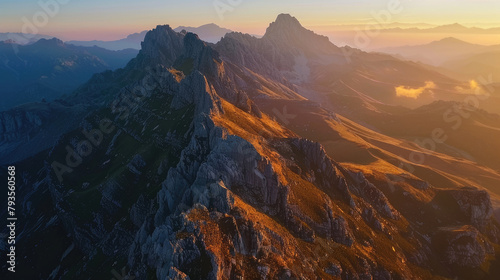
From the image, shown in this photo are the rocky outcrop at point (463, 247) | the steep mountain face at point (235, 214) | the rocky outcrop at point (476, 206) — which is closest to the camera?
the steep mountain face at point (235, 214)

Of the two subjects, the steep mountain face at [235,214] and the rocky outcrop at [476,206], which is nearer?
the steep mountain face at [235,214]

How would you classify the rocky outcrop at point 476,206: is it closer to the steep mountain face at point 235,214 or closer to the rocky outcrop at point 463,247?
the steep mountain face at point 235,214

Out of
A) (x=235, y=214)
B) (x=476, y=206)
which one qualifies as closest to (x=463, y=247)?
(x=476, y=206)

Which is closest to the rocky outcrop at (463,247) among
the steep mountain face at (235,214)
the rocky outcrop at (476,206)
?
the steep mountain face at (235,214)

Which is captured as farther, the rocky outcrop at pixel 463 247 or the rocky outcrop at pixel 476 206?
the rocky outcrop at pixel 476 206

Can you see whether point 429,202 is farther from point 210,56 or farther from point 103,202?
point 210,56

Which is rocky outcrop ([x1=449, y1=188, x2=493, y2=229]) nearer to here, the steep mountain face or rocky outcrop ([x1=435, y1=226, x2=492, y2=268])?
the steep mountain face

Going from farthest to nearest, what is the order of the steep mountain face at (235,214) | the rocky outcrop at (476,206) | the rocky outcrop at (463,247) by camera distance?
the rocky outcrop at (476,206)
the rocky outcrop at (463,247)
the steep mountain face at (235,214)

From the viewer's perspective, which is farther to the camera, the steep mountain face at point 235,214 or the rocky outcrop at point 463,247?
the rocky outcrop at point 463,247

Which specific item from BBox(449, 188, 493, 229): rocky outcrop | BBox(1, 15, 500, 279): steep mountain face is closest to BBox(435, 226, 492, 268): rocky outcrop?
BBox(1, 15, 500, 279): steep mountain face
